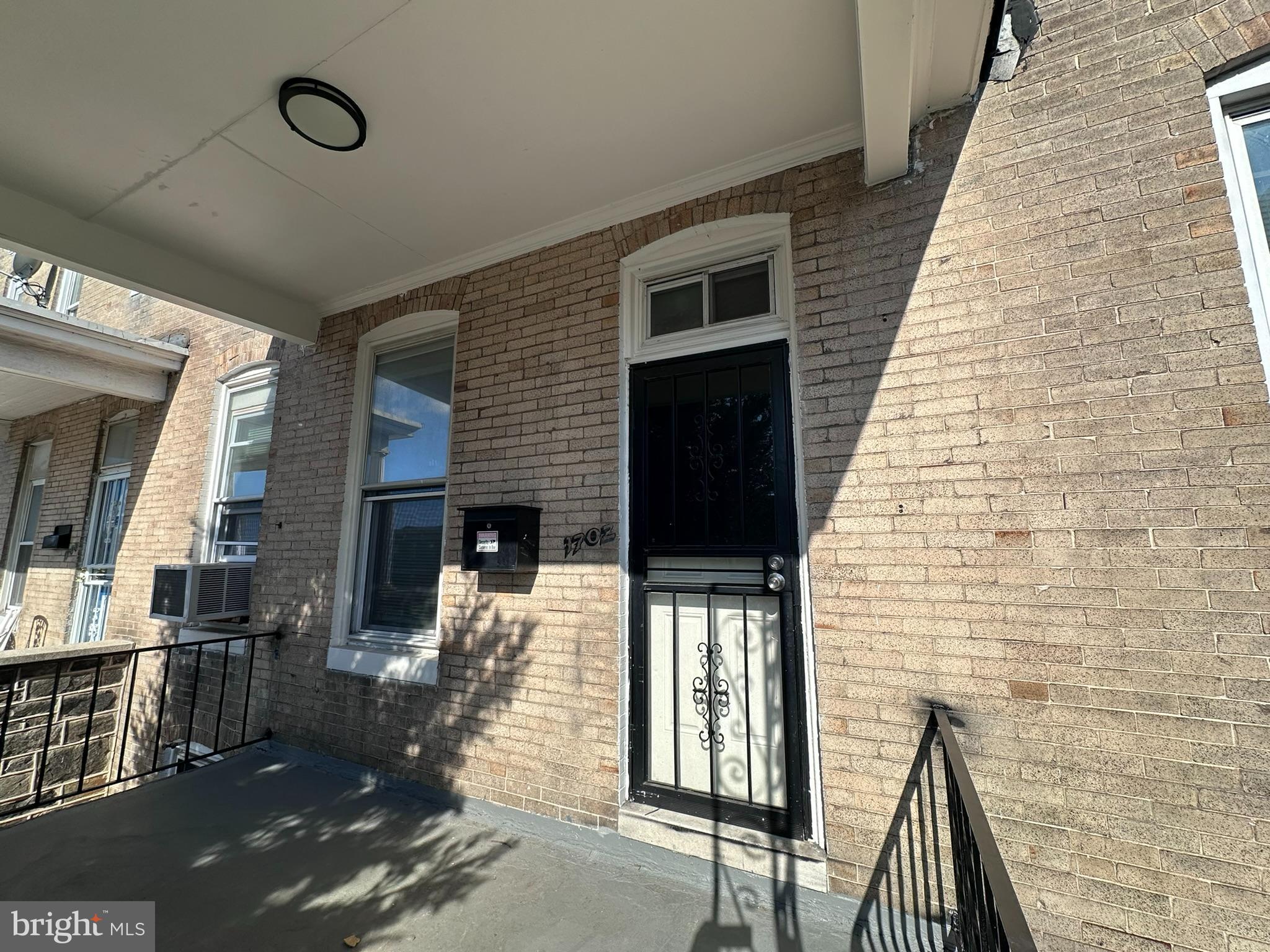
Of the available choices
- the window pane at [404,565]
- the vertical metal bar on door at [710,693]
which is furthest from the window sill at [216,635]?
the vertical metal bar on door at [710,693]

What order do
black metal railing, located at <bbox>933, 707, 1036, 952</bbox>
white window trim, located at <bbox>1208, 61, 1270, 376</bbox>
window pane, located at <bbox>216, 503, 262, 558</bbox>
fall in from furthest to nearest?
window pane, located at <bbox>216, 503, 262, 558</bbox> < white window trim, located at <bbox>1208, 61, 1270, 376</bbox> < black metal railing, located at <bbox>933, 707, 1036, 952</bbox>

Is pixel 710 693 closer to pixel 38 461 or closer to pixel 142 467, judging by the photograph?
pixel 142 467

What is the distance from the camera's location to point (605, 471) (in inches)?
108

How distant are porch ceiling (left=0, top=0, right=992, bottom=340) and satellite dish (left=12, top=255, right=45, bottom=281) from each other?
5.09m

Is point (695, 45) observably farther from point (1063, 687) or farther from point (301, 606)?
point (301, 606)

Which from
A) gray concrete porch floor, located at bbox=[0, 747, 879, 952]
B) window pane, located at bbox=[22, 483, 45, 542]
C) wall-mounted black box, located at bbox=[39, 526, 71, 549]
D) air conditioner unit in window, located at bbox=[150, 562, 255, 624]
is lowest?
gray concrete porch floor, located at bbox=[0, 747, 879, 952]

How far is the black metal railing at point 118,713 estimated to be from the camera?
3859 millimetres

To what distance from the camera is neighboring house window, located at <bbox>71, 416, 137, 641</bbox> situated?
18.3 ft

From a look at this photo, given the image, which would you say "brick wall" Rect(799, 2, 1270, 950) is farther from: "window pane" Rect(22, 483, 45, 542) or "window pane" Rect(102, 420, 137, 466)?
"window pane" Rect(22, 483, 45, 542)

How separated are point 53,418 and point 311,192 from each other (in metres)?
6.47

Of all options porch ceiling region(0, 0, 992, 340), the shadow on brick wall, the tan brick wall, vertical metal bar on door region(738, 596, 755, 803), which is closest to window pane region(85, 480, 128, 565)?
porch ceiling region(0, 0, 992, 340)

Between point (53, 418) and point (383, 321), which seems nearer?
point (383, 321)

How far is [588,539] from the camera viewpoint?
2.74 m

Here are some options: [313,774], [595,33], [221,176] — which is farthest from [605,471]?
[313,774]
